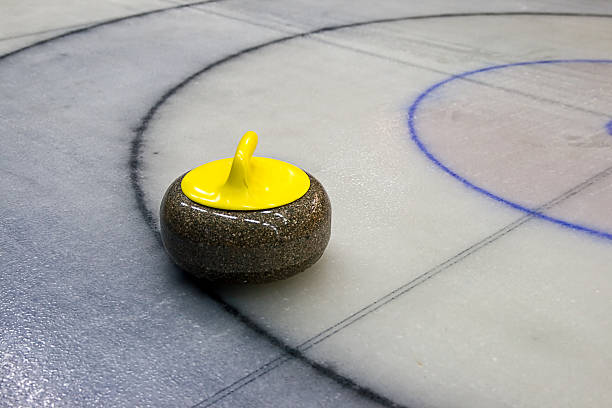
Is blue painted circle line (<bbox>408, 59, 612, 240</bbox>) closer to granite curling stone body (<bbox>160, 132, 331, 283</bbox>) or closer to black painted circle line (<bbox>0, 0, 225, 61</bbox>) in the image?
granite curling stone body (<bbox>160, 132, 331, 283</bbox>)

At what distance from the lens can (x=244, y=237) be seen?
2.52 meters

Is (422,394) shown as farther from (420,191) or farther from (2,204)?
(2,204)

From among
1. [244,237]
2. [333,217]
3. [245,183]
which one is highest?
[245,183]

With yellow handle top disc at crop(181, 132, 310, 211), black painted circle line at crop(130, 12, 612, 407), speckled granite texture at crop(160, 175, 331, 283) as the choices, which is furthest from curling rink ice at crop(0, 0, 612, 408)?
yellow handle top disc at crop(181, 132, 310, 211)

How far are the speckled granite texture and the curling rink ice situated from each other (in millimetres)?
144

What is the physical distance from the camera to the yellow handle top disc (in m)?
2.56

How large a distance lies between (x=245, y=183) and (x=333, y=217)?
830 millimetres

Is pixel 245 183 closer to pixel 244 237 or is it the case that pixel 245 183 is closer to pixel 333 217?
pixel 244 237

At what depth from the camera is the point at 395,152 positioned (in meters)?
3.99

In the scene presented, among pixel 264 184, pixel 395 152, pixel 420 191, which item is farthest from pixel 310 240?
pixel 395 152

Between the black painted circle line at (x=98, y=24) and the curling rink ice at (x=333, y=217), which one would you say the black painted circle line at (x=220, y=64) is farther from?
the black painted circle line at (x=98, y=24)

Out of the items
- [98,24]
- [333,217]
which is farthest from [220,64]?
[333,217]

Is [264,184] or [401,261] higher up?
[264,184]

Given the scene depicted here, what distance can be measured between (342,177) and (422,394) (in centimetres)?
160
